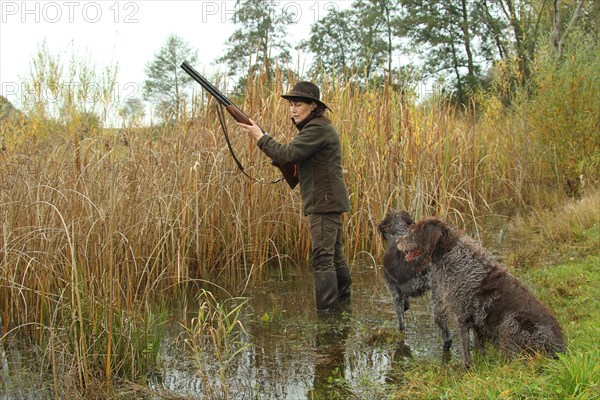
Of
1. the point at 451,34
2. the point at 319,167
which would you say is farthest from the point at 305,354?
the point at 451,34

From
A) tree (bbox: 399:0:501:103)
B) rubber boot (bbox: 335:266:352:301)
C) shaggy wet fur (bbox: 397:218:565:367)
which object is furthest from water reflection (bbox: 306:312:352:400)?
tree (bbox: 399:0:501:103)

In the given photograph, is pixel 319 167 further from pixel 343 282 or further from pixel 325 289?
pixel 343 282

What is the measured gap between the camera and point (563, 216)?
324 inches

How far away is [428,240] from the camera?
390 centimetres

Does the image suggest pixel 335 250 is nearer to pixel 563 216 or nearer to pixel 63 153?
pixel 63 153

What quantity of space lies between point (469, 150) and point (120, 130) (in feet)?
17.6

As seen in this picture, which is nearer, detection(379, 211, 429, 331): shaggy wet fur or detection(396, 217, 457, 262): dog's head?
detection(396, 217, 457, 262): dog's head

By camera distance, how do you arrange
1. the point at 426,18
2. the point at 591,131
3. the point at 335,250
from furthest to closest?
the point at 426,18 → the point at 591,131 → the point at 335,250

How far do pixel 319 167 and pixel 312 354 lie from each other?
1.75 m

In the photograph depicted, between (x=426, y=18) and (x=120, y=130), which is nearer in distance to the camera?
(x=120, y=130)

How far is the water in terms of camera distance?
12.3 feet

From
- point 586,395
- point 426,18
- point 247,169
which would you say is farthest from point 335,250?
point 426,18

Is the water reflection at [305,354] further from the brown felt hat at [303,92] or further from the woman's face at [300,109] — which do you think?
the brown felt hat at [303,92]

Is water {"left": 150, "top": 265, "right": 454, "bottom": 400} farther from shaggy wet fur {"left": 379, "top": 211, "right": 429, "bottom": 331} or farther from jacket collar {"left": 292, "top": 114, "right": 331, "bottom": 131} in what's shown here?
jacket collar {"left": 292, "top": 114, "right": 331, "bottom": 131}
